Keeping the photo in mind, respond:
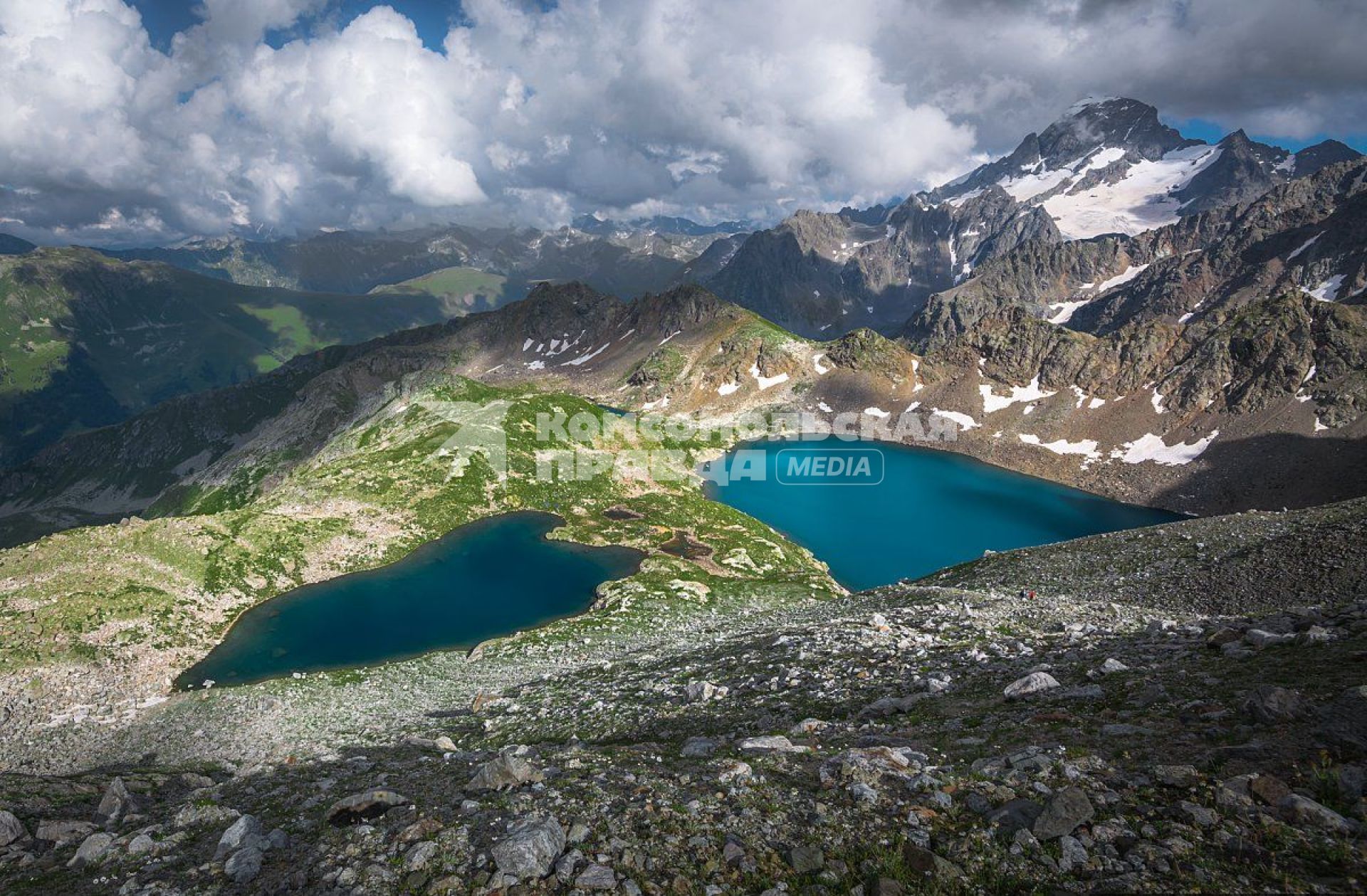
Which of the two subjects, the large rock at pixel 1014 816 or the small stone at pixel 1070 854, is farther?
the large rock at pixel 1014 816

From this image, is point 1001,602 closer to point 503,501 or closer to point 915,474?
point 503,501

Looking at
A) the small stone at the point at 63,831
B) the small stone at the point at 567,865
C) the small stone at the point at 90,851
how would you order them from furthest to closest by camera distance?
1. the small stone at the point at 63,831
2. the small stone at the point at 90,851
3. the small stone at the point at 567,865

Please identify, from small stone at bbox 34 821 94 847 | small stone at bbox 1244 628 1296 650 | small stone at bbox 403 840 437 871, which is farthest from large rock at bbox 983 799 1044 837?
small stone at bbox 34 821 94 847

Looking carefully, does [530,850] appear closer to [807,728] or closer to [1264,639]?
[807,728]

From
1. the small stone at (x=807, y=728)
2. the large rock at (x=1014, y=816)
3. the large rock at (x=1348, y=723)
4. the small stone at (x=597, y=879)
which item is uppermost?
the large rock at (x=1348, y=723)

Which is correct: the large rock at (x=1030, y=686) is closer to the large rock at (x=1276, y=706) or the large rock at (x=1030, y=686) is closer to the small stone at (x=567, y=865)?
the large rock at (x=1276, y=706)

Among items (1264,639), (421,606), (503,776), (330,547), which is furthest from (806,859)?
(330,547)

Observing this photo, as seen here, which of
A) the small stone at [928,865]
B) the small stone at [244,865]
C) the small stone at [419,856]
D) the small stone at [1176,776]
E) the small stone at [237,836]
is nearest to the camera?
the small stone at [928,865]

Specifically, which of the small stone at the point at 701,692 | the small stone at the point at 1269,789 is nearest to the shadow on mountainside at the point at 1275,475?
the small stone at the point at 701,692

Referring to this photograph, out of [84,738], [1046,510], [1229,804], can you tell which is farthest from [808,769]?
[1046,510]
